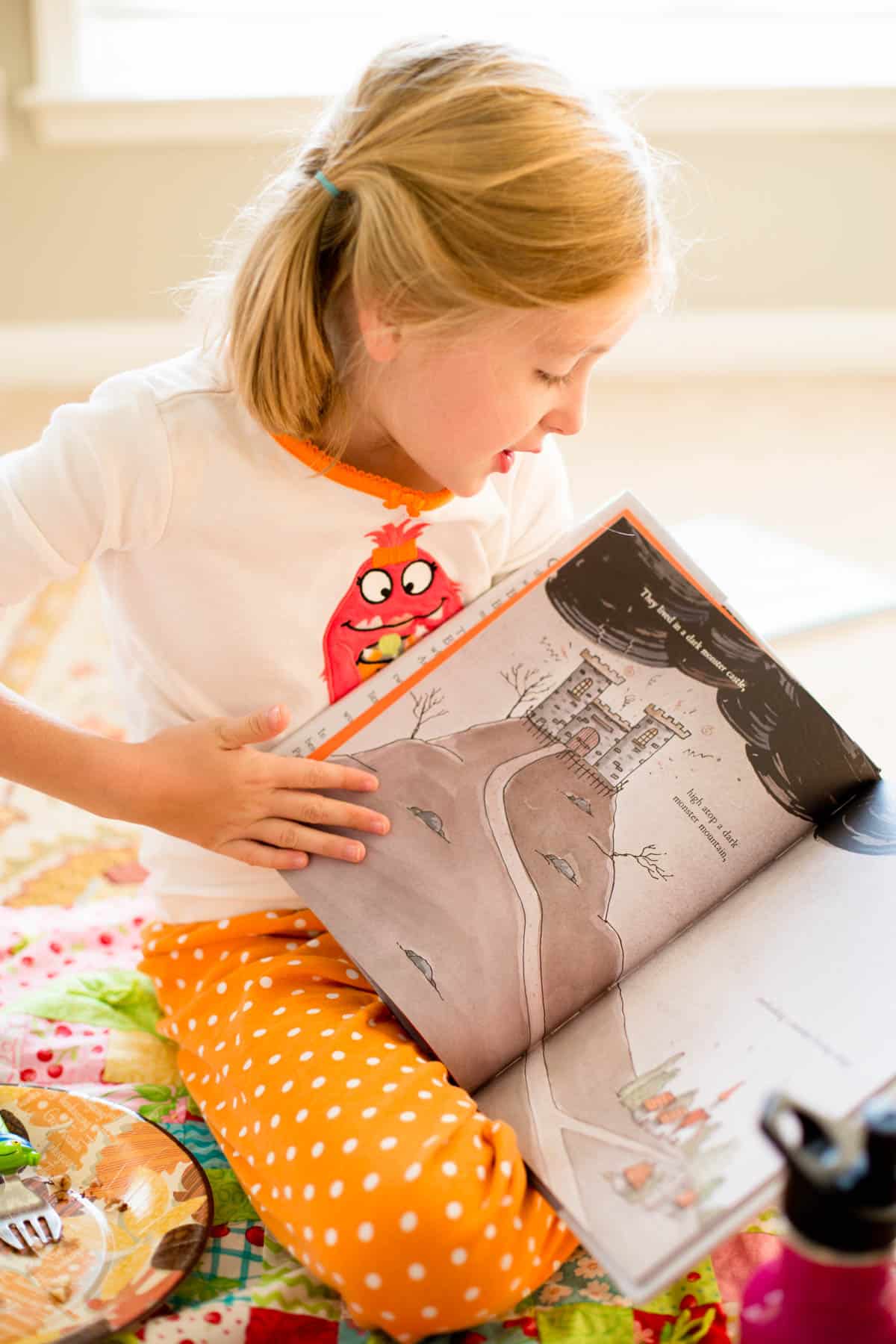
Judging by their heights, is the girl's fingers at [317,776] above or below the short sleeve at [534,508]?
below

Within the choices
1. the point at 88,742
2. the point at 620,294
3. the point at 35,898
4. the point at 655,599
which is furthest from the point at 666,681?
the point at 35,898

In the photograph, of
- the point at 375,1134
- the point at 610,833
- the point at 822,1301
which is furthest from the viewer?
the point at 610,833

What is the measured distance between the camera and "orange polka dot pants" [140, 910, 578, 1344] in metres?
0.64

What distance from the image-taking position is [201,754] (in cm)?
80

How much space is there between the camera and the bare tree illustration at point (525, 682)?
810 millimetres

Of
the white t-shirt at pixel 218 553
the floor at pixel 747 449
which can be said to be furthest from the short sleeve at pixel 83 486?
the floor at pixel 747 449

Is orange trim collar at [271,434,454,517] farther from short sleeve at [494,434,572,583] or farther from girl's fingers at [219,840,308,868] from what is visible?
girl's fingers at [219,840,308,868]

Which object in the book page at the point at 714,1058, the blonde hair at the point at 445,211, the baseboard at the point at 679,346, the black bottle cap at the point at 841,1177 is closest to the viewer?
the black bottle cap at the point at 841,1177

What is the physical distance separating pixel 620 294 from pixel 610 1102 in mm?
430

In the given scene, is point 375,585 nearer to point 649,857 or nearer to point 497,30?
point 649,857

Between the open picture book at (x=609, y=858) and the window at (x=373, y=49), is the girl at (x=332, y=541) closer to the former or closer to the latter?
the open picture book at (x=609, y=858)

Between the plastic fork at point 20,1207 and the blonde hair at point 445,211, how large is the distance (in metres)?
0.44

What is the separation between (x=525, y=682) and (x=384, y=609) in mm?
122

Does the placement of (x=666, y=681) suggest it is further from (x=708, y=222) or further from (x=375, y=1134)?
(x=708, y=222)
